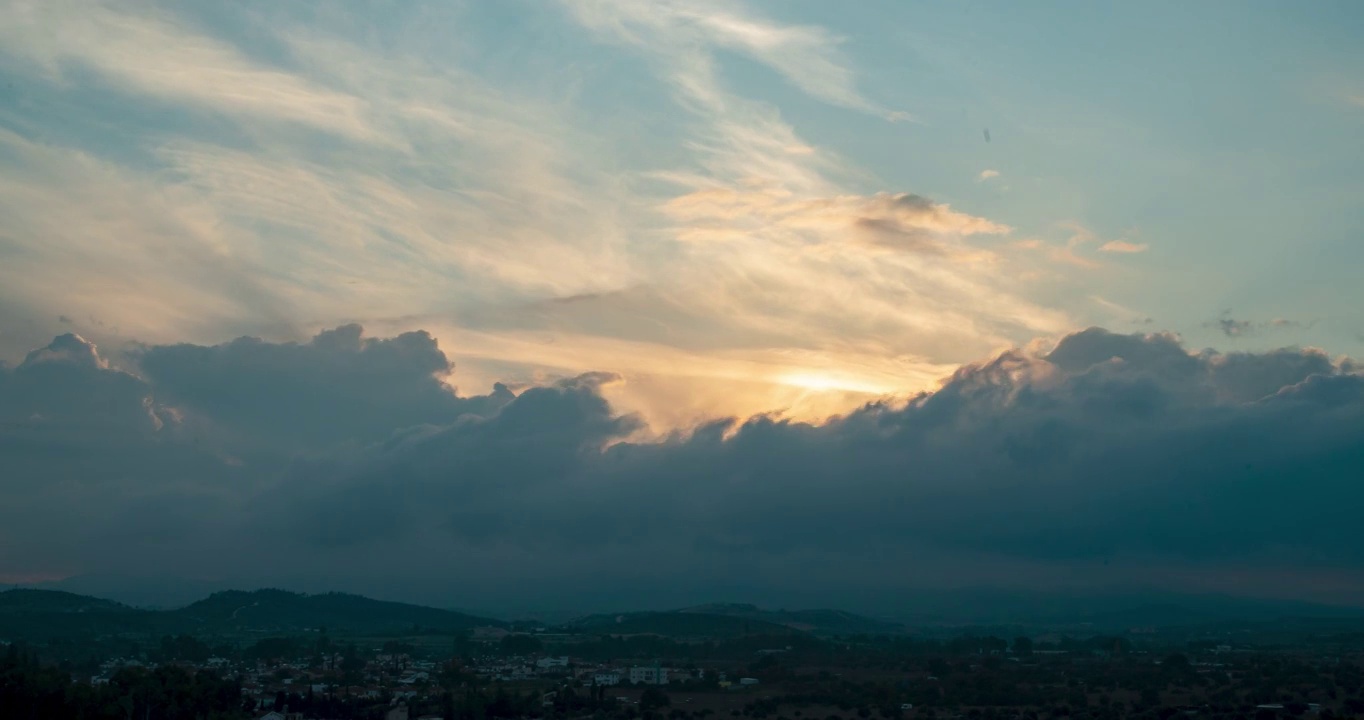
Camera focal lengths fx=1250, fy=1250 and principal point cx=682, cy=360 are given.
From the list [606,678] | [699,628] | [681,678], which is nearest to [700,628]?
[699,628]

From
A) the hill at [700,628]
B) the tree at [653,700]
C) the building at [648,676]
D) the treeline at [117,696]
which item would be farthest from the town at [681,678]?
the hill at [700,628]

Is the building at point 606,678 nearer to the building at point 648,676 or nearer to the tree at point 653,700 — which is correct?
the building at point 648,676

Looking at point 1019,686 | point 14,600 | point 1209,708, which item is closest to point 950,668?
point 1019,686

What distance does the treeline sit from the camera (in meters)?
67.8

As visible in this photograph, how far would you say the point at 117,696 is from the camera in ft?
240

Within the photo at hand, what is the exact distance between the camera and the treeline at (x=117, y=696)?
222 feet

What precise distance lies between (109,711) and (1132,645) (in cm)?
13588

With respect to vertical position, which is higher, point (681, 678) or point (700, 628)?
point (700, 628)

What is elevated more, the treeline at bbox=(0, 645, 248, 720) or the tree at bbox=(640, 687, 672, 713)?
the treeline at bbox=(0, 645, 248, 720)

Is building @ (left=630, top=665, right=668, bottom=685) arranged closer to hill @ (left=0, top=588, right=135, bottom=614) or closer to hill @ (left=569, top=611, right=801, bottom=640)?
hill @ (left=569, top=611, right=801, bottom=640)

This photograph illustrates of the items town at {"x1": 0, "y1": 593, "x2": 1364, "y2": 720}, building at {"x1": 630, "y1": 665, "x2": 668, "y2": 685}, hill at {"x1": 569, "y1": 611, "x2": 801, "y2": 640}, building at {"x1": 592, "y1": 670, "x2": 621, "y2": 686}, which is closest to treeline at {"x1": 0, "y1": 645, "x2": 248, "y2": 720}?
town at {"x1": 0, "y1": 593, "x2": 1364, "y2": 720}

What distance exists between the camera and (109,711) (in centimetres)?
7000

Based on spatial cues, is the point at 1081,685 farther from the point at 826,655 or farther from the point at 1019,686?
the point at 826,655

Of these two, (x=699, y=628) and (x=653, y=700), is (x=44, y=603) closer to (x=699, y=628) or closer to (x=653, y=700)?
(x=699, y=628)
